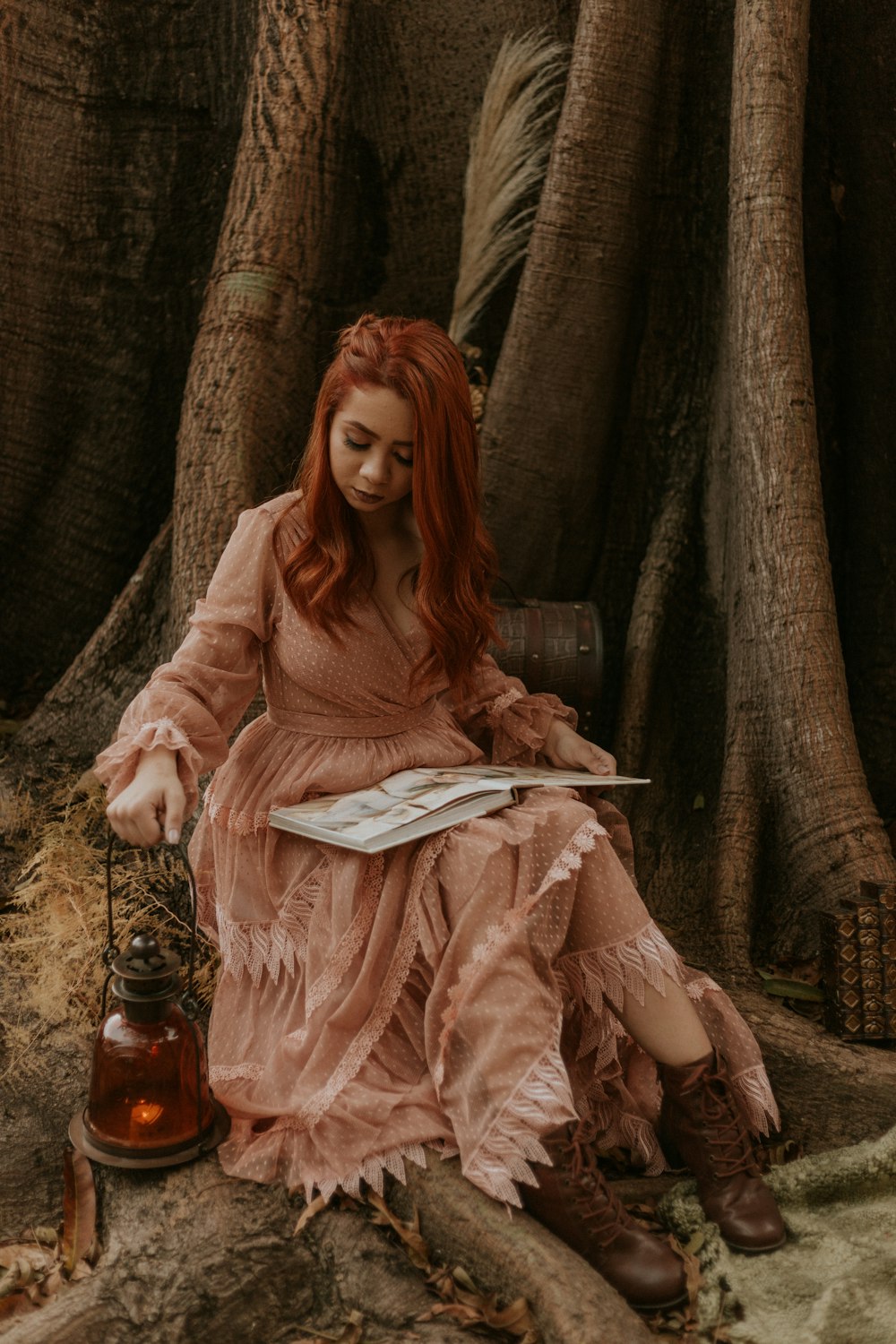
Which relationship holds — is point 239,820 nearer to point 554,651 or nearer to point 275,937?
point 275,937

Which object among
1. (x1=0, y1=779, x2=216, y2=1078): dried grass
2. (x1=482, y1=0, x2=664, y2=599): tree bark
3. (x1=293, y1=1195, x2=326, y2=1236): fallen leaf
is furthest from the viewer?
(x1=482, y1=0, x2=664, y2=599): tree bark

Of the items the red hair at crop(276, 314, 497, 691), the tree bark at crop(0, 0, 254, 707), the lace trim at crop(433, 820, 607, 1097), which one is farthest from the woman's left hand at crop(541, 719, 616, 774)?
the tree bark at crop(0, 0, 254, 707)

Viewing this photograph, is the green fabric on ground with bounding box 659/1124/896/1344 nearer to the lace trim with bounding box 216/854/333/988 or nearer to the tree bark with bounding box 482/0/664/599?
the lace trim with bounding box 216/854/333/988

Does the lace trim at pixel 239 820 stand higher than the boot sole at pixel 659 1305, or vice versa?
the lace trim at pixel 239 820

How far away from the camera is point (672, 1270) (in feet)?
6.88

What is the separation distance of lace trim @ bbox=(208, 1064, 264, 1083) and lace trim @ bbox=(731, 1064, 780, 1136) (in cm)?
96

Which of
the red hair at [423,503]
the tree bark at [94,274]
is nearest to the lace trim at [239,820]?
the red hair at [423,503]

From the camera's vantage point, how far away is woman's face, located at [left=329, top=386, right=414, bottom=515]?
2438 millimetres

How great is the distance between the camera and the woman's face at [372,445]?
244 cm

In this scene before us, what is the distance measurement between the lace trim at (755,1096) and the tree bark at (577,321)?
1.75 m

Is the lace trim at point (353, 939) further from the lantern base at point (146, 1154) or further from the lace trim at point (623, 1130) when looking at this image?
the lace trim at point (623, 1130)

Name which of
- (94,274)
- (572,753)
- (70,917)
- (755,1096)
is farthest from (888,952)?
(94,274)

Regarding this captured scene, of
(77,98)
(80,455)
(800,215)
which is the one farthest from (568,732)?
(77,98)

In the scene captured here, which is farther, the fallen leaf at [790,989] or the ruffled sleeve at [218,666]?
the fallen leaf at [790,989]
